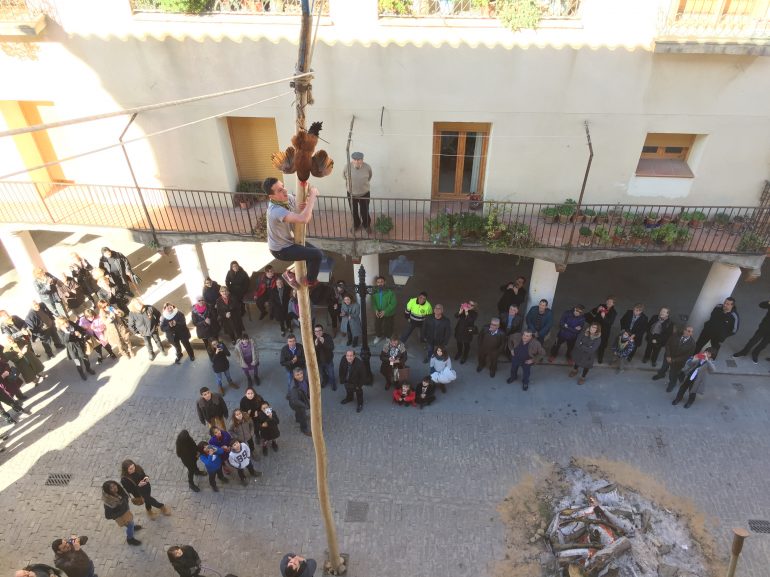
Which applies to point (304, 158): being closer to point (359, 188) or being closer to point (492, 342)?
point (359, 188)

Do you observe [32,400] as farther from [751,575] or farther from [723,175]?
[723,175]

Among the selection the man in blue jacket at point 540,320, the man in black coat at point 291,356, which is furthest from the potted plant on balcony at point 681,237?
the man in black coat at point 291,356

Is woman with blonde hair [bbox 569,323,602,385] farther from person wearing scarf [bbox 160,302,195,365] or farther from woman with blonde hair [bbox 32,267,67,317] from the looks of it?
woman with blonde hair [bbox 32,267,67,317]

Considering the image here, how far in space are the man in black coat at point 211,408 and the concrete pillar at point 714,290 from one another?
34.5 feet

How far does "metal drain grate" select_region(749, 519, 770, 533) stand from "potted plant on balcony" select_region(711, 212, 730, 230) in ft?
18.5

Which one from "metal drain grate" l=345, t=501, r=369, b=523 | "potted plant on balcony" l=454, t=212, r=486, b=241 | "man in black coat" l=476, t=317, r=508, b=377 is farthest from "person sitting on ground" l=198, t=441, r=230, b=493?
"potted plant on balcony" l=454, t=212, r=486, b=241

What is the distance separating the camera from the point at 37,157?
497 inches

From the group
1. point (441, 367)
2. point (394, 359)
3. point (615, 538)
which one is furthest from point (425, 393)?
point (615, 538)

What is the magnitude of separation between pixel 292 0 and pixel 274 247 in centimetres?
707

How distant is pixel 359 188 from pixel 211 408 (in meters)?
5.05

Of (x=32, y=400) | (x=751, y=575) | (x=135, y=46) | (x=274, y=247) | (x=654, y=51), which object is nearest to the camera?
(x=274, y=247)

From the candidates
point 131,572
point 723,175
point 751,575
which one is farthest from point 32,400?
point 723,175

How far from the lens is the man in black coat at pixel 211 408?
9102 mm

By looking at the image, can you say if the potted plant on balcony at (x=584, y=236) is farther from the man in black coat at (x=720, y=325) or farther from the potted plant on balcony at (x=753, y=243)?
the man in black coat at (x=720, y=325)
